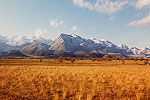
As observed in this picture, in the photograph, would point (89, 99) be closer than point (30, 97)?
Yes

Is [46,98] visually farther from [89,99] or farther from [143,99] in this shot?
[143,99]

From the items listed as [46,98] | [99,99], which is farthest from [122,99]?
[46,98]

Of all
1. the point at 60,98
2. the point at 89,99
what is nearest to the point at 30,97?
the point at 60,98

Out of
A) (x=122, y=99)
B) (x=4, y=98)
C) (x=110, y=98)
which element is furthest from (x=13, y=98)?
(x=122, y=99)

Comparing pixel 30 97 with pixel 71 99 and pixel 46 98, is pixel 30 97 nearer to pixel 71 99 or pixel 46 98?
pixel 46 98

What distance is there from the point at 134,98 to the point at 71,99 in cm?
438

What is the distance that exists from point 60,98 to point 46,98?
3.16 ft

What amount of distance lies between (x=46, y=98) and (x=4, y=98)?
9.21 ft

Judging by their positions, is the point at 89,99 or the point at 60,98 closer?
the point at 89,99

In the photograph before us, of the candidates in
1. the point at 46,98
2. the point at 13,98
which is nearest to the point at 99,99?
the point at 46,98

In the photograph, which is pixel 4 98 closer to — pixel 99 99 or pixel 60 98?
pixel 60 98

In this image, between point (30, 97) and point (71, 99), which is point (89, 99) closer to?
point (71, 99)

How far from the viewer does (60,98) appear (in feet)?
36.4

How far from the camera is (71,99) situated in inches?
426
